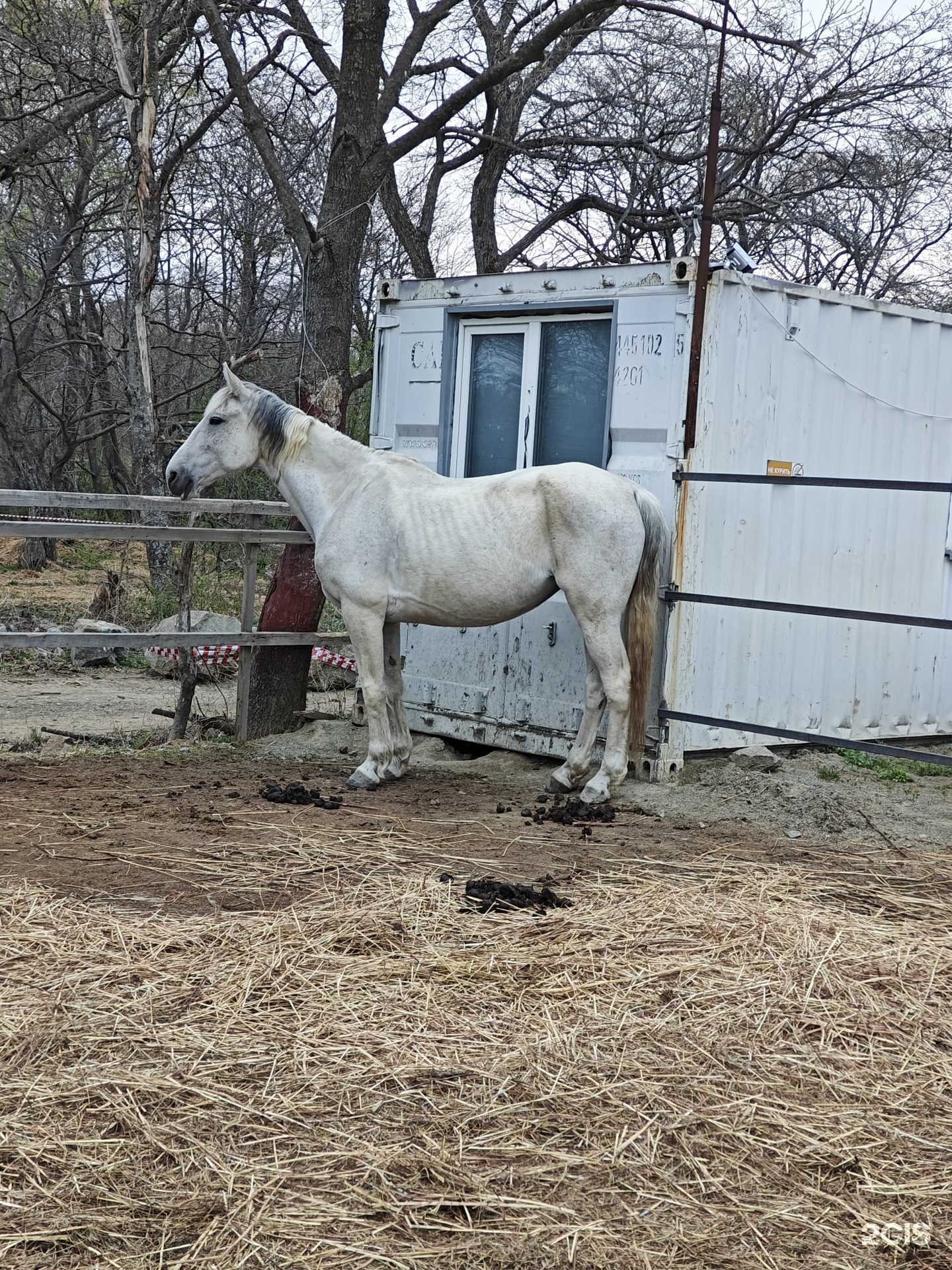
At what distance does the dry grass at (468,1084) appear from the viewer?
2.29 m

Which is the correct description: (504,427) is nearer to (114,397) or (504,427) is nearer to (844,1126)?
(844,1126)

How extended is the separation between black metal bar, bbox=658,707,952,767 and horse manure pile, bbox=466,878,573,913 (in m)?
1.91

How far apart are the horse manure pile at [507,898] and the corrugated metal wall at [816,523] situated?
2.31m

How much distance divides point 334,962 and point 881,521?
16.0 ft

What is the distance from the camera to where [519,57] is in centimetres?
824

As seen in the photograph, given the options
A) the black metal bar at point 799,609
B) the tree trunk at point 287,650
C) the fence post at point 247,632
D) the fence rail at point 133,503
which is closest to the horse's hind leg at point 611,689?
the black metal bar at point 799,609

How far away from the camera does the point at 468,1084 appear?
2850mm

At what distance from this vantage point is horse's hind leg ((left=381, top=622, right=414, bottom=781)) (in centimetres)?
654

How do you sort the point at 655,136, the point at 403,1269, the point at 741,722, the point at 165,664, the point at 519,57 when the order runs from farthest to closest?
1. the point at 655,136
2. the point at 165,664
3. the point at 519,57
4. the point at 741,722
5. the point at 403,1269

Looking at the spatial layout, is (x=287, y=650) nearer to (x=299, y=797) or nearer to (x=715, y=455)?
(x=299, y=797)

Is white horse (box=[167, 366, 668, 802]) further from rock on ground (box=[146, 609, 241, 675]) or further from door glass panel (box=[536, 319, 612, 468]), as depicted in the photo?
rock on ground (box=[146, 609, 241, 675])

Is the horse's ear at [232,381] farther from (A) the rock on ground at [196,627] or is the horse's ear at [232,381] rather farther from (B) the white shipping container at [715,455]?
(A) the rock on ground at [196,627]

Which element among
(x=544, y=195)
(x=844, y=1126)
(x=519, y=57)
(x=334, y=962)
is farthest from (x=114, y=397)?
(x=844, y=1126)
